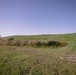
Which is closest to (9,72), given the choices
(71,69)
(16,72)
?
(16,72)

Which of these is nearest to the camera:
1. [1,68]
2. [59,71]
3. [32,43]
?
[59,71]

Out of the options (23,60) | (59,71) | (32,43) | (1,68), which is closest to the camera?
(59,71)

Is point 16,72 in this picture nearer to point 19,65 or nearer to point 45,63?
point 19,65

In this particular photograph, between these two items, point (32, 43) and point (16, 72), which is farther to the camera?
point (32, 43)

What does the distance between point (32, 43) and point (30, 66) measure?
14.2 metres

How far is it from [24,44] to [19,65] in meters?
14.2

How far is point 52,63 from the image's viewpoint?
987 centimetres

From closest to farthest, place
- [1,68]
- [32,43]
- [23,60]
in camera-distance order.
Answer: [1,68]
[23,60]
[32,43]

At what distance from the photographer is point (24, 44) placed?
77.8 feet

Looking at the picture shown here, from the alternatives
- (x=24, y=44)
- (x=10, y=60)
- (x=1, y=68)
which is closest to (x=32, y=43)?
(x=24, y=44)

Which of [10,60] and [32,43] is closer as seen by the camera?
[10,60]

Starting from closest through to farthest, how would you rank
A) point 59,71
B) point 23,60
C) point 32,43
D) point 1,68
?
point 59,71 → point 1,68 → point 23,60 → point 32,43

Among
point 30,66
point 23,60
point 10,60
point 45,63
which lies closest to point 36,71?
point 30,66

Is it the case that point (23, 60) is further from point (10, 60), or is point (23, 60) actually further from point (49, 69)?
point (49, 69)
